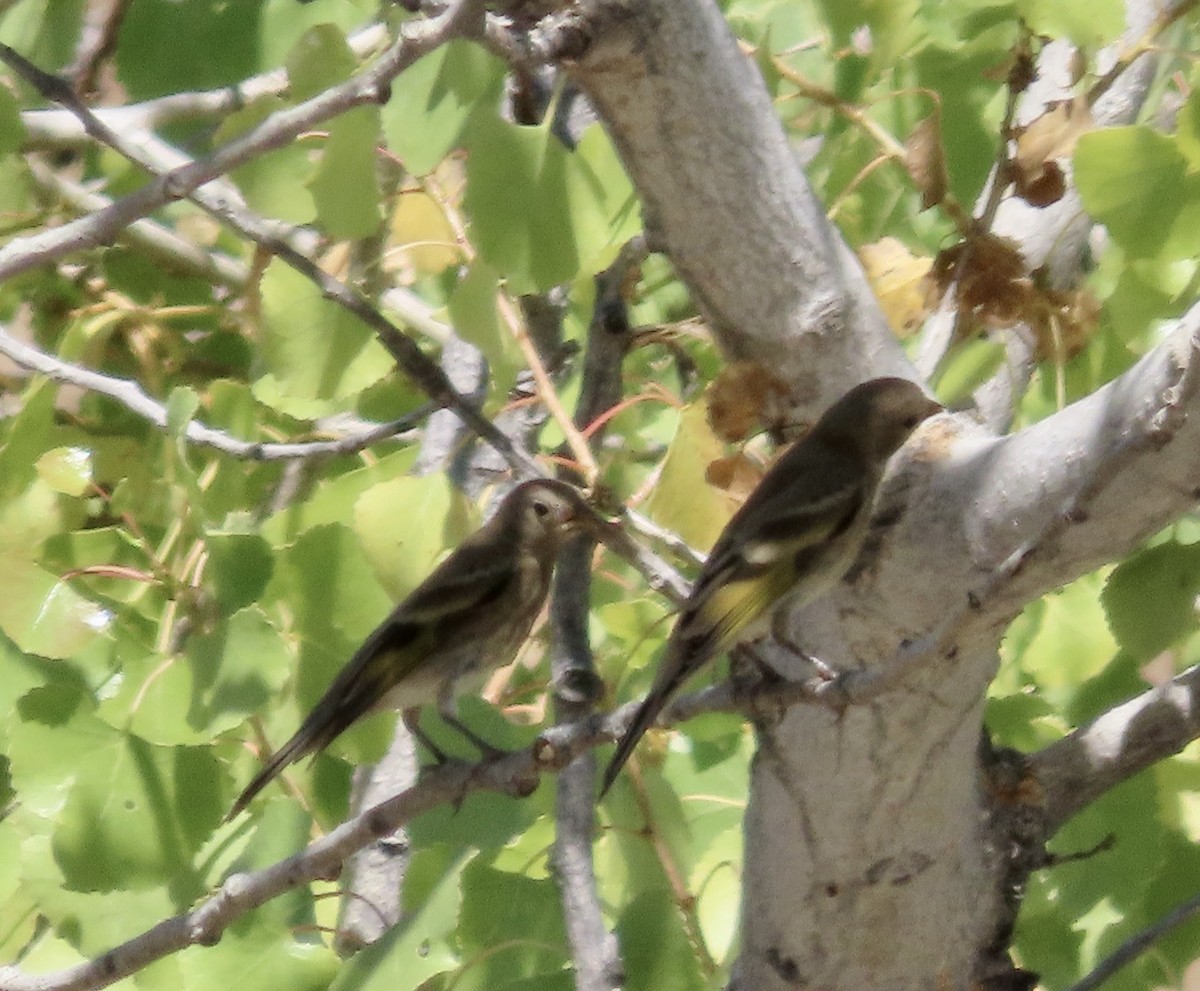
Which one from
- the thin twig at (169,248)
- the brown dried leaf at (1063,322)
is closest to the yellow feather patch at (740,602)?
the brown dried leaf at (1063,322)

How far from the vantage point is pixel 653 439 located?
2.72 meters

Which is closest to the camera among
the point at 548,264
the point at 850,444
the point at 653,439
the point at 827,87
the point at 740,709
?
the point at 740,709

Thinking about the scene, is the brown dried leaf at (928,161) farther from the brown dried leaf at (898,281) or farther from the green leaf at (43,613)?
the green leaf at (43,613)

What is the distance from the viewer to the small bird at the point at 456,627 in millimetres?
1986


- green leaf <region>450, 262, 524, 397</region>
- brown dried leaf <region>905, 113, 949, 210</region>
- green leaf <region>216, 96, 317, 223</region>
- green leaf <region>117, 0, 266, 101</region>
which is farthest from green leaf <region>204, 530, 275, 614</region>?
green leaf <region>117, 0, 266, 101</region>

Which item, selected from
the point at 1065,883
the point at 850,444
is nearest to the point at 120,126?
the point at 850,444

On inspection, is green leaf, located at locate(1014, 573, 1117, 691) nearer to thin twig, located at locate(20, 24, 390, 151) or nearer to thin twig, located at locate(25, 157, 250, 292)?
thin twig, located at locate(20, 24, 390, 151)

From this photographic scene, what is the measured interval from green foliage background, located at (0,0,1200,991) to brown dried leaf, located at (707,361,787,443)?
0.07 m

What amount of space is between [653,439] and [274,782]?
90 cm

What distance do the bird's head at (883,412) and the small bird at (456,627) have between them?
1.12ft

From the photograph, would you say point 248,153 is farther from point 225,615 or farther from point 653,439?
point 653,439

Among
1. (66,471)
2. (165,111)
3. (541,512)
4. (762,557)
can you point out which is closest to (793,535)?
(762,557)

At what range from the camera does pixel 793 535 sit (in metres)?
1.93

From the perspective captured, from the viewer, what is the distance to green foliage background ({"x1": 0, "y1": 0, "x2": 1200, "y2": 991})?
5.69 feet
